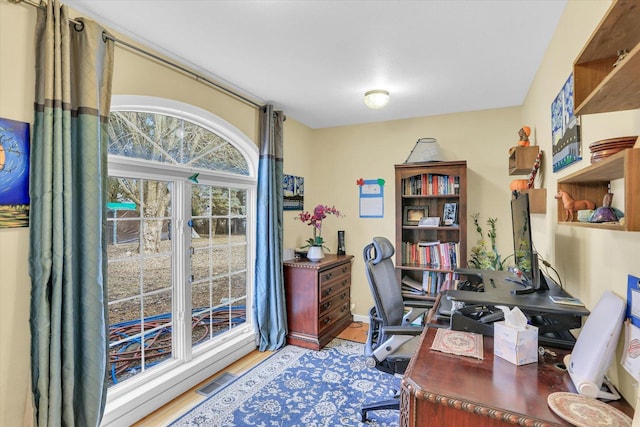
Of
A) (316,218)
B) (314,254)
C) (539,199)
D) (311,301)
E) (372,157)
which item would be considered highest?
(372,157)

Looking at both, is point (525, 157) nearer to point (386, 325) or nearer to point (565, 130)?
point (565, 130)

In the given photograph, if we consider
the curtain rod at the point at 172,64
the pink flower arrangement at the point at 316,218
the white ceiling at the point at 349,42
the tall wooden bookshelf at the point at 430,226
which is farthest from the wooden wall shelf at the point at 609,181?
the pink flower arrangement at the point at 316,218

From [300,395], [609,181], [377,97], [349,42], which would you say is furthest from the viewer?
[377,97]

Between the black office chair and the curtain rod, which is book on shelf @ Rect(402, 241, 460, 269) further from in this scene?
the curtain rod

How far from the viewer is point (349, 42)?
2092 mm

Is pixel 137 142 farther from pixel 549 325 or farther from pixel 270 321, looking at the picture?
pixel 549 325

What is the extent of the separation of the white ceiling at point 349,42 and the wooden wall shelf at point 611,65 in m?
0.97

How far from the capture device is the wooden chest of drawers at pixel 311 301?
325 cm

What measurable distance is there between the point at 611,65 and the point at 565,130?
818mm

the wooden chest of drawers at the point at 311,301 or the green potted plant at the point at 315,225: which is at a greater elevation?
the green potted plant at the point at 315,225

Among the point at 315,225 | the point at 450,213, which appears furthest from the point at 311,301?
the point at 450,213

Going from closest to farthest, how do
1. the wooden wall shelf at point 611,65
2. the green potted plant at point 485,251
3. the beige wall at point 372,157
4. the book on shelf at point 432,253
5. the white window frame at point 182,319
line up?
1. the wooden wall shelf at point 611,65
2. the beige wall at point 372,157
3. the white window frame at point 182,319
4. the green potted plant at point 485,251
5. the book on shelf at point 432,253

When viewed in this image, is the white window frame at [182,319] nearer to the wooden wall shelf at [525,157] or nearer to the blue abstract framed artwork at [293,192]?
the blue abstract framed artwork at [293,192]

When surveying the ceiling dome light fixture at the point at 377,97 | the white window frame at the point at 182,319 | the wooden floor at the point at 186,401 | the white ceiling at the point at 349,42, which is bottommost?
the wooden floor at the point at 186,401
